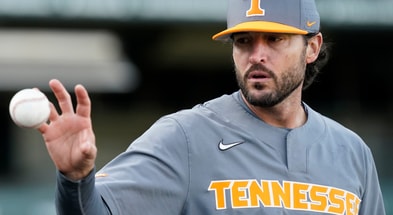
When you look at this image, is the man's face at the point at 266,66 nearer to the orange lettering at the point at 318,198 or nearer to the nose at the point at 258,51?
the nose at the point at 258,51

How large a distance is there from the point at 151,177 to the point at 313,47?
1.01m

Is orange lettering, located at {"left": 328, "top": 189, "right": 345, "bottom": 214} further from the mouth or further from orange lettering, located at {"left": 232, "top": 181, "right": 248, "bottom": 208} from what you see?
the mouth

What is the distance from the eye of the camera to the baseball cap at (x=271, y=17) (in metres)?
3.51

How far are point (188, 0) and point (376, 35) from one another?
323cm

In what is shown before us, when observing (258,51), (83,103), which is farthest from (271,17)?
(83,103)

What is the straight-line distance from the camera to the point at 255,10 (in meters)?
3.60

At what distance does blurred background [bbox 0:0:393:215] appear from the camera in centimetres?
1072

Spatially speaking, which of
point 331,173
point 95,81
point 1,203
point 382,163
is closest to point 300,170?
point 331,173

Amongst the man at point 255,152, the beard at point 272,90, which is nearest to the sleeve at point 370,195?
the man at point 255,152

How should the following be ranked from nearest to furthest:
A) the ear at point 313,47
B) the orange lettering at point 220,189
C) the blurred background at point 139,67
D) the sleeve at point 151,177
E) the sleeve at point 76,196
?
the sleeve at point 76,196 < the sleeve at point 151,177 < the orange lettering at point 220,189 < the ear at point 313,47 < the blurred background at point 139,67

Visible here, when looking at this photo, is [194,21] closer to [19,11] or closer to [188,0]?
[188,0]

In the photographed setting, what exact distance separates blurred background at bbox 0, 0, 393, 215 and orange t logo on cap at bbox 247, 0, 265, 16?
22.4 ft

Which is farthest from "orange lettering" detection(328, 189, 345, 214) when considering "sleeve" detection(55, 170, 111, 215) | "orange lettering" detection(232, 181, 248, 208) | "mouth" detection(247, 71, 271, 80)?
"sleeve" detection(55, 170, 111, 215)

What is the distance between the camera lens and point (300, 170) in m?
3.46
